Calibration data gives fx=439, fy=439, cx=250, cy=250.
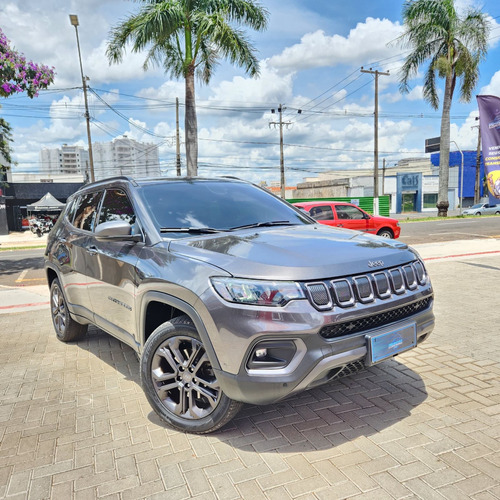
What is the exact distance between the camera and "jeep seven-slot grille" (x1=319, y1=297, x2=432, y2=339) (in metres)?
2.58

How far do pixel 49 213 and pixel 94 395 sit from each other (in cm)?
4163

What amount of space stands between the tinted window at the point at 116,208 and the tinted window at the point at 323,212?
10.1 meters

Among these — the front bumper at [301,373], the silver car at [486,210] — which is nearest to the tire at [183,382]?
the front bumper at [301,373]

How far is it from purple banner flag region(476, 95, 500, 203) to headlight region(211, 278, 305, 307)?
7.09 meters

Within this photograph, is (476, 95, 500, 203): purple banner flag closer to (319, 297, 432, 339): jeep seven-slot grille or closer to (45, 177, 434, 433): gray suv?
(45, 177, 434, 433): gray suv

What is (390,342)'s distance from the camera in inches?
110

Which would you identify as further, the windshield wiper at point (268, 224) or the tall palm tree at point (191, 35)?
the tall palm tree at point (191, 35)

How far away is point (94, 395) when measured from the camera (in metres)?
3.77

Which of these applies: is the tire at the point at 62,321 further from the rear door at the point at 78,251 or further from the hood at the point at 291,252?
the hood at the point at 291,252

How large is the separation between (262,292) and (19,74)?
11.0 metres

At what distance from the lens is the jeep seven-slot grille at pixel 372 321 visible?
2.58m

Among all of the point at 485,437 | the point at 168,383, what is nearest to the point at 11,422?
the point at 168,383

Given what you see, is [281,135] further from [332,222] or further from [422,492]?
[422,492]

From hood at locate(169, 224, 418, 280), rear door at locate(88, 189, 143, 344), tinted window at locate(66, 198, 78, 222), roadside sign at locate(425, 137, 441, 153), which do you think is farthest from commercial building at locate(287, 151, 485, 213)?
hood at locate(169, 224, 418, 280)
